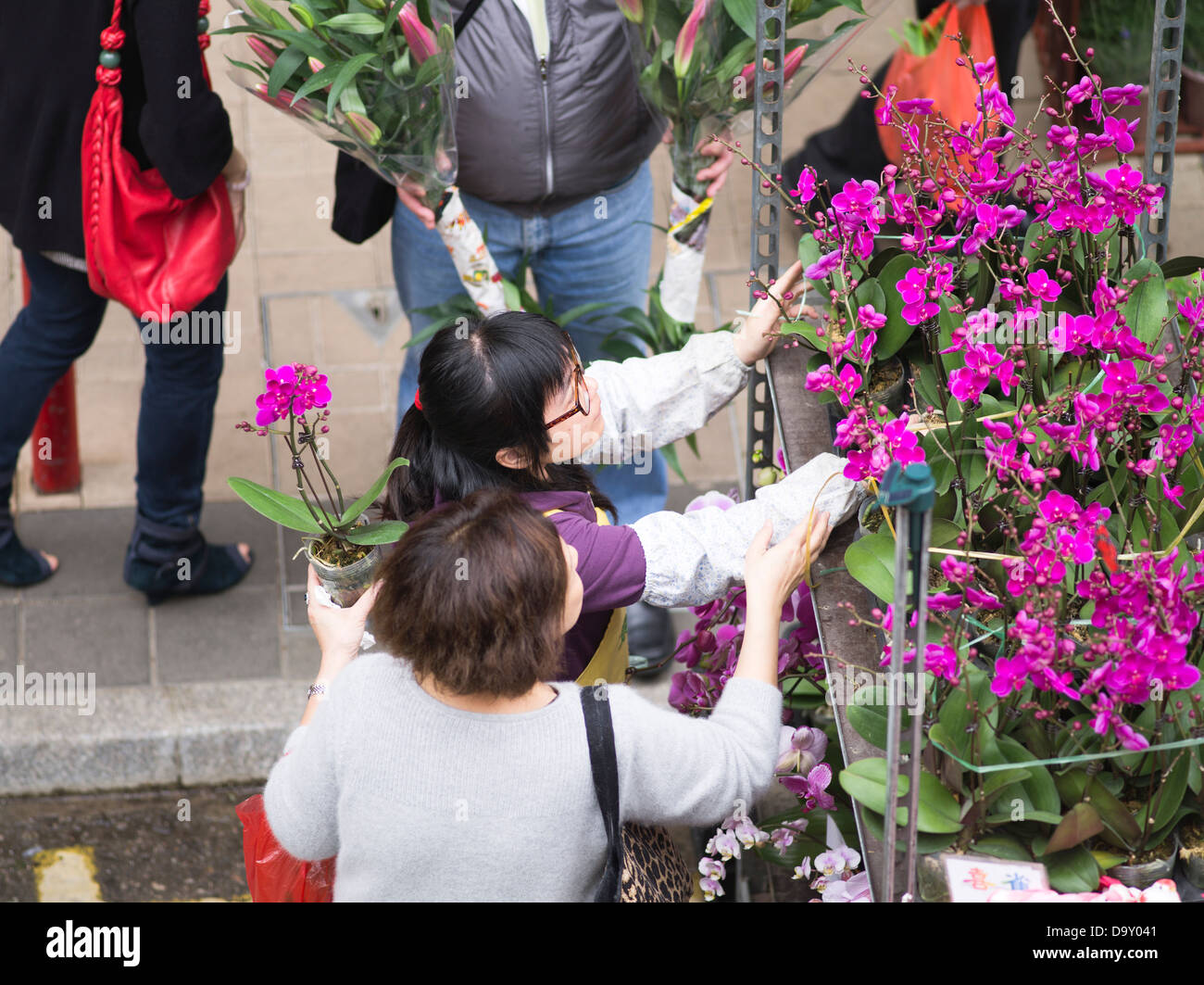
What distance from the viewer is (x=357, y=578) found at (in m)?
1.95

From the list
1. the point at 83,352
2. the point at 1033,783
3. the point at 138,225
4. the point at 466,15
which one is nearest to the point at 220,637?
the point at 83,352

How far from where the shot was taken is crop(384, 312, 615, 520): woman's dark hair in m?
2.00

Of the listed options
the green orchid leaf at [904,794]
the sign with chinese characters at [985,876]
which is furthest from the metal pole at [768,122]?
the sign with chinese characters at [985,876]

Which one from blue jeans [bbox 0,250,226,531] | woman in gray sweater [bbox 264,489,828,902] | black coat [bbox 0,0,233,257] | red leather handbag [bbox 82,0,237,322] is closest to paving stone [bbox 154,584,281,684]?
blue jeans [bbox 0,250,226,531]

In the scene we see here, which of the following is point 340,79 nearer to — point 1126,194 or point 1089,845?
point 1126,194

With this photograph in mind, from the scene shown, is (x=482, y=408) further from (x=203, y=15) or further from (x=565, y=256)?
(x=203, y=15)

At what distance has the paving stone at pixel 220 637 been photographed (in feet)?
11.8

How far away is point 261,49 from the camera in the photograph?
8.68 ft

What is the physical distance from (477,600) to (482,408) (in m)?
0.50

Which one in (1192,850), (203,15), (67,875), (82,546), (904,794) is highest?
(203,15)

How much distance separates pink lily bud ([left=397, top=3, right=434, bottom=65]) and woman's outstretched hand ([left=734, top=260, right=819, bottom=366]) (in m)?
0.87

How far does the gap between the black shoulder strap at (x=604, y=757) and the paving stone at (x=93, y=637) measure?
227 centimetres

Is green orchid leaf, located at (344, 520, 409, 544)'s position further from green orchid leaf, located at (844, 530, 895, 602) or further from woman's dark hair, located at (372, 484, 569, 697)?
green orchid leaf, located at (844, 530, 895, 602)

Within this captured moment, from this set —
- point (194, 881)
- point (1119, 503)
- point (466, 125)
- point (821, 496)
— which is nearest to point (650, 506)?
point (466, 125)
